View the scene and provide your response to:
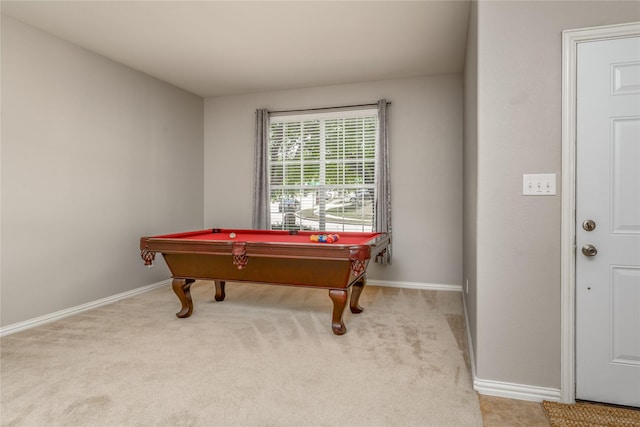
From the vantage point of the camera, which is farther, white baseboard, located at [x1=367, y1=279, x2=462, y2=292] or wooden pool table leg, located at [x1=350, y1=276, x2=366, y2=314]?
white baseboard, located at [x1=367, y1=279, x2=462, y2=292]

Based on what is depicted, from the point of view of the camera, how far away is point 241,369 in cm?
241

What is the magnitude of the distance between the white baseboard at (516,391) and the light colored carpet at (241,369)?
0.09 meters

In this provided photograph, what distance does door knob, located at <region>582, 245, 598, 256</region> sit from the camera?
193cm

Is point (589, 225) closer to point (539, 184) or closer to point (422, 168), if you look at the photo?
point (539, 184)

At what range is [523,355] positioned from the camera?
6.73 feet

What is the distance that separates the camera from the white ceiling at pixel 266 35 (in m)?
3.00

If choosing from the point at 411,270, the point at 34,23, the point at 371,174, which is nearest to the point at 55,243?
the point at 34,23

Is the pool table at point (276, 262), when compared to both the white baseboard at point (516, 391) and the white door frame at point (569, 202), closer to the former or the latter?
the white baseboard at point (516, 391)

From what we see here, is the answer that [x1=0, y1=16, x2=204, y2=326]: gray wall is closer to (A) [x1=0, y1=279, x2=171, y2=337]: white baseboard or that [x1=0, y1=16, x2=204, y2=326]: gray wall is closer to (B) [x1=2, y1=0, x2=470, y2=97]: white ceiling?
(A) [x1=0, y1=279, x2=171, y2=337]: white baseboard

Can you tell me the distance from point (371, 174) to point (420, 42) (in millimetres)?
1677

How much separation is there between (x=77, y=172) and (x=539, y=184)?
3950 millimetres

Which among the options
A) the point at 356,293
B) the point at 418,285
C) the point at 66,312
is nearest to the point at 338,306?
the point at 356,293

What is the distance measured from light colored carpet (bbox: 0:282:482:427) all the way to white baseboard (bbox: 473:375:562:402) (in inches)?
3.6

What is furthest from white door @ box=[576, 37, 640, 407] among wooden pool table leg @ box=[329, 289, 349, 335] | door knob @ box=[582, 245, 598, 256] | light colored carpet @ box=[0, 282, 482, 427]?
wooden pool table leg @ box=[329, 289, 349, 335]
